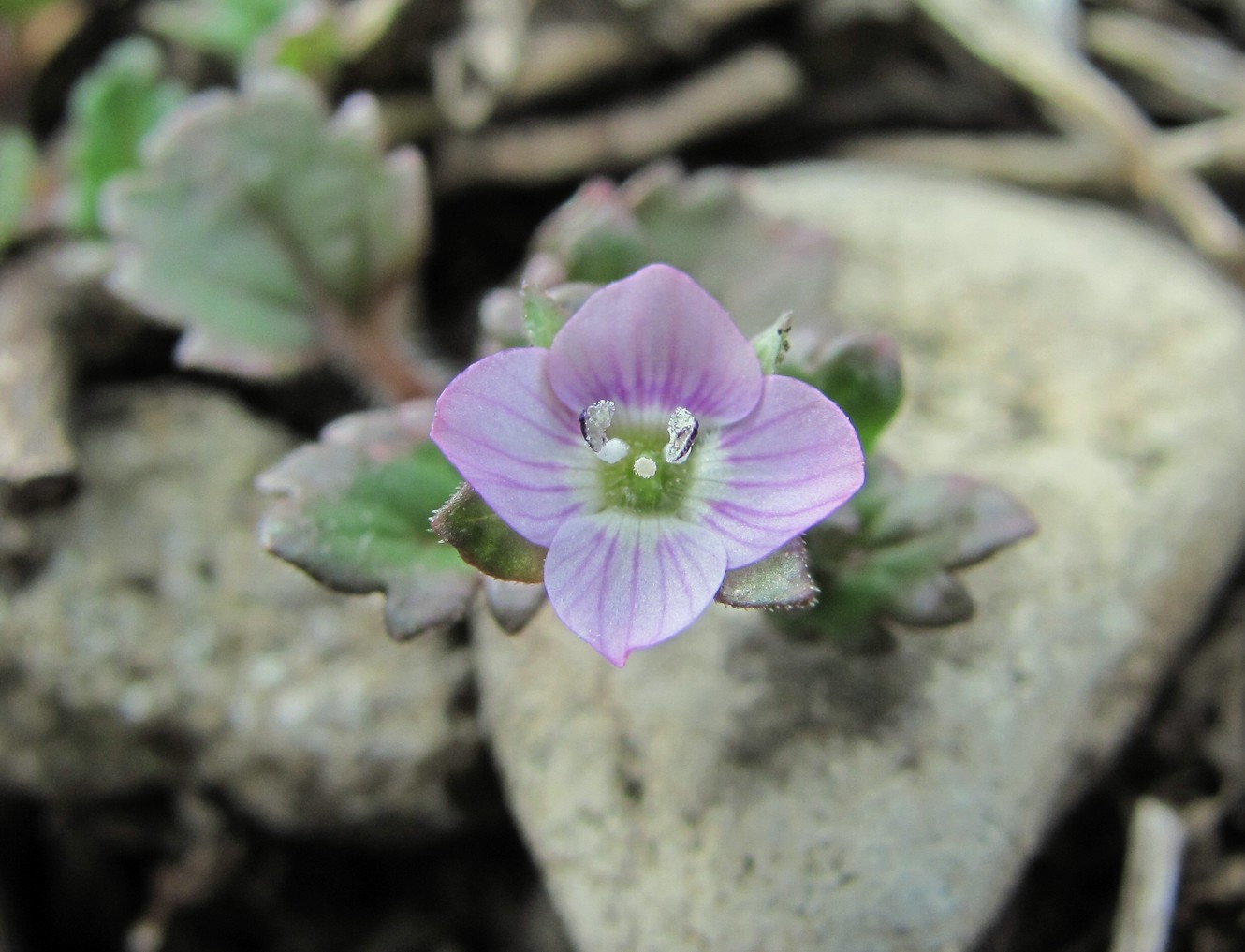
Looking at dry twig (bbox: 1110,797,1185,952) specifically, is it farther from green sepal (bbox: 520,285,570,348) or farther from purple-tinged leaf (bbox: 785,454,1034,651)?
green sepal (bbox: 520,285,570,348)

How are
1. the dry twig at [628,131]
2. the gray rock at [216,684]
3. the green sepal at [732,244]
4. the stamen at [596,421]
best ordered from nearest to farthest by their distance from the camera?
the stamen at [596,421] → the gray rock at [216,684] → the green sepal at [732,244] → the dry twig at [628,131]

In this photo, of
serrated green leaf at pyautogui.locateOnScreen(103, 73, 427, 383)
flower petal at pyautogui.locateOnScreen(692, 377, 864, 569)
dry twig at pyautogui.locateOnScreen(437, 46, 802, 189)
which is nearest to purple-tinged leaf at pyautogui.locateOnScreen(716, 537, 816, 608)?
flower petal at pyautogui.locateOnScreen(692, 377, 864, 569)

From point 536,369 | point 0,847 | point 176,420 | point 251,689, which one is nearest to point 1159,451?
point 536,369

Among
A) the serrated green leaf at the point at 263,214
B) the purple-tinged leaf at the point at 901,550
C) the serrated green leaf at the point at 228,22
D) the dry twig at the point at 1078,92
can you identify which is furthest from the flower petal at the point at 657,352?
the dry twig at the point at 1078,92

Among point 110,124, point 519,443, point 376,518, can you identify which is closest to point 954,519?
point 519,443

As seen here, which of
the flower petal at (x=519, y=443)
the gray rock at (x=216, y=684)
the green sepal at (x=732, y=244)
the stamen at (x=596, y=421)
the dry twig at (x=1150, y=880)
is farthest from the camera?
the green sepal at (x=732, y=244)

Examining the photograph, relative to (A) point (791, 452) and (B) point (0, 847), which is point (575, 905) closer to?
(A) point (791, 452)

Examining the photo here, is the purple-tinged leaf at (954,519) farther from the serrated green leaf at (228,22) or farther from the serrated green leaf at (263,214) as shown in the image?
the serrated green leaf at (228,22)
